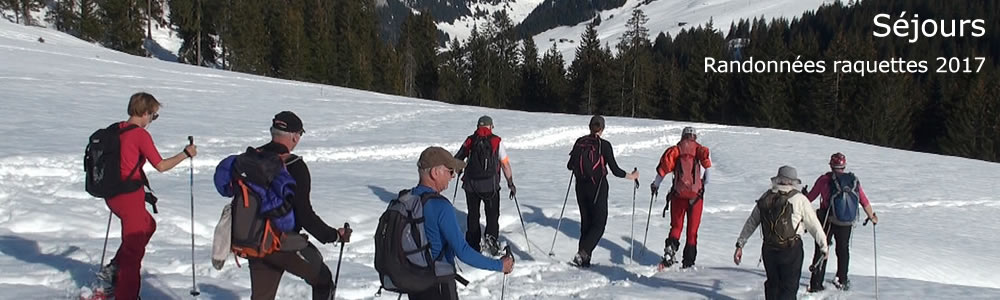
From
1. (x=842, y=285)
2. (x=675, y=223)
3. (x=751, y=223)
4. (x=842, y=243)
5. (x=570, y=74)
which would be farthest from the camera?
(x=570, y=74)

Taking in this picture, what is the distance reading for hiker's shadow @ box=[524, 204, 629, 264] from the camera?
9.93m

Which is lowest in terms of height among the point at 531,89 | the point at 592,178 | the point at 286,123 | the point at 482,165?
the point at 592,178

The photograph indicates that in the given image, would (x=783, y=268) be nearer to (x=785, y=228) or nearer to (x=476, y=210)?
(x=785, y=228)

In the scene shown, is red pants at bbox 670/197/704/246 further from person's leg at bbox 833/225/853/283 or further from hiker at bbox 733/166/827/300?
hiker at bbox 733/166/827/300

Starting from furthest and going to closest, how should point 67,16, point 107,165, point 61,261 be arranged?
point 67,16 < point 61,261 < point 107,165

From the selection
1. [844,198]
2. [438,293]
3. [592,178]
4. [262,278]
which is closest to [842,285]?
[844,198]

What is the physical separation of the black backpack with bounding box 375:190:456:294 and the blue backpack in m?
5.59

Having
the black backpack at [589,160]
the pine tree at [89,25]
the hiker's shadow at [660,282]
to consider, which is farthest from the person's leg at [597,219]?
the pine tree at [89,25]

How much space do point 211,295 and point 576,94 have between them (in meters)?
63.5

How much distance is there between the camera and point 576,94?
68562mm

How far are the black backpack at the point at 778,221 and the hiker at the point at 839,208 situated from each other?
1.68 m

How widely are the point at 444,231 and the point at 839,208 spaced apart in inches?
223

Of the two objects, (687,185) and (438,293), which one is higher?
(687,185)

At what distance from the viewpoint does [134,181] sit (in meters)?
5.04
